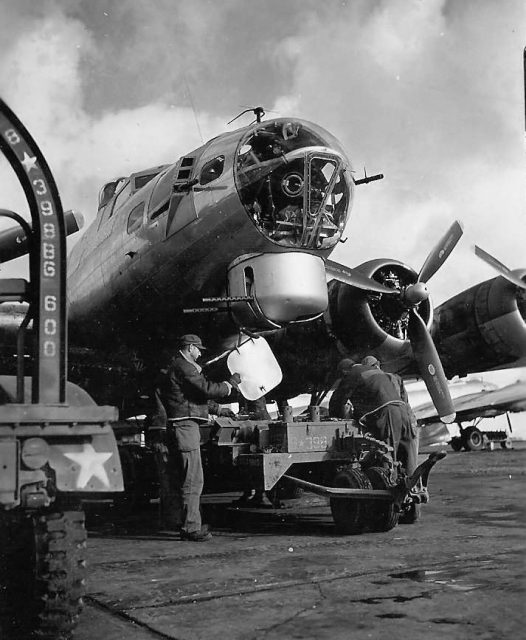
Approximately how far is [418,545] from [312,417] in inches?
81.5

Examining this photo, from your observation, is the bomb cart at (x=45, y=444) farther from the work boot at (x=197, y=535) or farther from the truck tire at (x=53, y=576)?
the work boot at (x=197, y=535)

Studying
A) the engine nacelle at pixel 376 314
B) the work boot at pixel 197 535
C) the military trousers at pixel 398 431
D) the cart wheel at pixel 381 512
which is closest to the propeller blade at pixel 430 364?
the engine nacelle at pixel 376 314

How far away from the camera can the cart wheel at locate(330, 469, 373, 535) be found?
722cm

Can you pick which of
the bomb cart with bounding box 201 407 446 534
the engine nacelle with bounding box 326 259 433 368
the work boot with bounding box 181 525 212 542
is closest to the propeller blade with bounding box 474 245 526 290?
the engine nacelle with bounding box 326 259 433 368

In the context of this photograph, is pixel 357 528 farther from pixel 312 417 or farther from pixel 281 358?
pixel 281 358

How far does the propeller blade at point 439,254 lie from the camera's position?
10.9 meters

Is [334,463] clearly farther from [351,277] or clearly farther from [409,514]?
[351,277]

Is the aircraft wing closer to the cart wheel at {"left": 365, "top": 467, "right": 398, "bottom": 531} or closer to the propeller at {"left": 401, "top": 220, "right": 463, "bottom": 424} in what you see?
the propeller at {"left": 401, "top": 220, "right": 463, "bottom": 424}

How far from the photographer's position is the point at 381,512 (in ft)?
23.5

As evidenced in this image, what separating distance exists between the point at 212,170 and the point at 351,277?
2.57m

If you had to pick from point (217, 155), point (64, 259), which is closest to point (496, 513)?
point (217, 155)

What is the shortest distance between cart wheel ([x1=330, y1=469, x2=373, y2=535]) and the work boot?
1.31 metres

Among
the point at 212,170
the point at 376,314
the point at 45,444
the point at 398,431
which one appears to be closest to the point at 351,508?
the point at 398,431

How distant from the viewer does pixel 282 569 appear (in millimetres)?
5387
